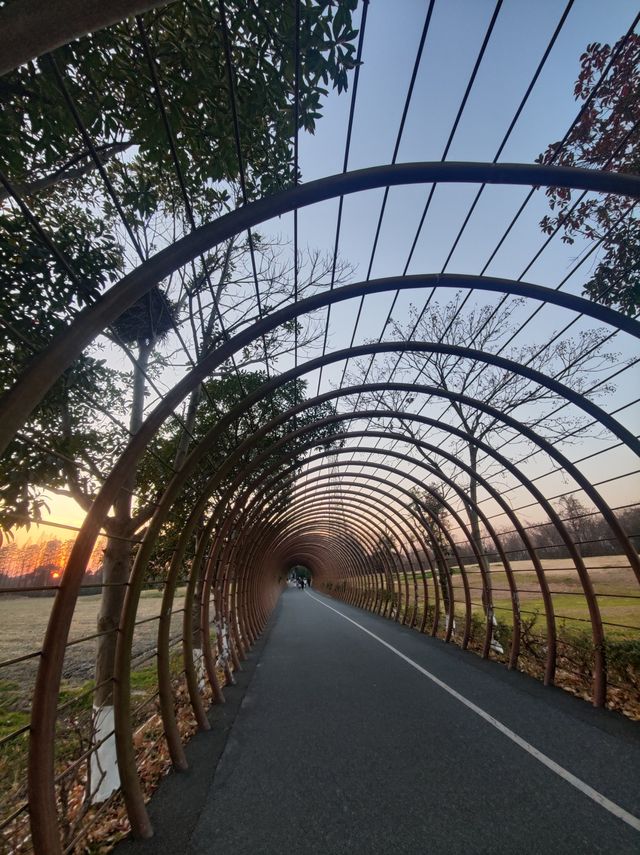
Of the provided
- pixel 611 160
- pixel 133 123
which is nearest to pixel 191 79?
pixel 133 123

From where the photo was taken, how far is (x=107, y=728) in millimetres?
4520

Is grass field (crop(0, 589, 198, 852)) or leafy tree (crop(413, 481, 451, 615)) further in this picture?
leafy tree (crop(413, 481, 451, 615))

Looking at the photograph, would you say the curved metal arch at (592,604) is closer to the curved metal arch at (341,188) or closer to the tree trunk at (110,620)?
the curved metal arch at (341,188)

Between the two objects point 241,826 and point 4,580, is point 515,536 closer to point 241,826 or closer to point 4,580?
point 241,826

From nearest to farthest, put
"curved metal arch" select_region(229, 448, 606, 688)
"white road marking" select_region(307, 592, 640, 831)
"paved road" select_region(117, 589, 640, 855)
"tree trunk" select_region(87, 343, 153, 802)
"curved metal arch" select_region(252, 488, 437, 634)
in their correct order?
"paved road" select_region(117, 589, 640, 855) < "white road marking" select_region(307, 592, 640, 831) < "tree trunk" select_region(87, 343, 153, 802) < "curved metal arch" select_region(229, 448, 606, 688) < "curved metal arch" select_region(252, 488, 437, 634)

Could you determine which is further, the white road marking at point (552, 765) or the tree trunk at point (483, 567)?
the tree trunk at point (483, 567)

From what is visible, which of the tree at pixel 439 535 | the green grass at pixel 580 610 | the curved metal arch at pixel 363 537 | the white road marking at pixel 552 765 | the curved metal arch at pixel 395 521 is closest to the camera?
the white road marking at pixel 552 765

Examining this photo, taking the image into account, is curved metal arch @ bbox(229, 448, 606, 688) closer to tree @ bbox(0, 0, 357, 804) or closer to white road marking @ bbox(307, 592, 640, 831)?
white road marking @ bbox(307, 592, 640, 831)

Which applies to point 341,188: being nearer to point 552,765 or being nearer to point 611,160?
point 611,160

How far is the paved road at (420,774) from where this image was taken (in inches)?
118

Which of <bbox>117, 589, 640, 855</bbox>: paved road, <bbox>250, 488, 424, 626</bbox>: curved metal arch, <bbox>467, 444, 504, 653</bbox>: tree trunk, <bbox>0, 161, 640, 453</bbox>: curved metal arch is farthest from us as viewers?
<bbox>250, 488, 424, 626</bbox>: curved metal arch

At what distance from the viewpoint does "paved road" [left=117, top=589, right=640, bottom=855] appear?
3.01 metres

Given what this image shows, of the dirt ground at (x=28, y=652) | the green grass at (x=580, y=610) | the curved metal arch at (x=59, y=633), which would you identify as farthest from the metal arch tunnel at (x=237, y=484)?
the green grass at (x=580, y=610)

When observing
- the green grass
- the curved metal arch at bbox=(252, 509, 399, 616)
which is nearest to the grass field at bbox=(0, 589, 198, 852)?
the curved metal arch at bbox=(252, 509, 399, 616)
